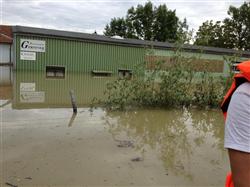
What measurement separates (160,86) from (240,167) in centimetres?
792

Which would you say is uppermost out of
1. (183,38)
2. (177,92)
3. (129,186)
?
(183,38)

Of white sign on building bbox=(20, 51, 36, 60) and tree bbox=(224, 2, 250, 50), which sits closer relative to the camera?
white sign on building bbox=(20, 51, 36, 60)

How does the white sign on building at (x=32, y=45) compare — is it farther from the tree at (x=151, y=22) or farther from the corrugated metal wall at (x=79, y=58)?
the tree at (x=151, y=22)

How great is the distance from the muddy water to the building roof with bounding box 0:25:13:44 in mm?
16659

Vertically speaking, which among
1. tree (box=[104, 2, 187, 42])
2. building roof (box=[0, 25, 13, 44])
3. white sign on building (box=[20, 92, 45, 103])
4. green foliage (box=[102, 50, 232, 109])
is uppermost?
tree (box=[104, 2, 187, 42])

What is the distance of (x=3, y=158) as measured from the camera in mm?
4180

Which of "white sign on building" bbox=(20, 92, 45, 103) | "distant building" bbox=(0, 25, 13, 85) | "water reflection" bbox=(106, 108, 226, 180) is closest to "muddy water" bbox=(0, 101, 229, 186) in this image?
"water reflection" bbox=(106, 108, 226, 180)

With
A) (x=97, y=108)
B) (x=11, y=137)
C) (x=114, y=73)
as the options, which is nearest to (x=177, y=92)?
(x=97, y=108)

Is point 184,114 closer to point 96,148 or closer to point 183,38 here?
point 183,38

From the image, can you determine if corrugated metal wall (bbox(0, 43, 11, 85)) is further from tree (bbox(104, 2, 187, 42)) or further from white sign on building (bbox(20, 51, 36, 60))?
tree (bbox(104, 2, 187, 42))

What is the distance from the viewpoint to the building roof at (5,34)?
22.7 meters

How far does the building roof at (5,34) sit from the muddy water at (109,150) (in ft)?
54.7

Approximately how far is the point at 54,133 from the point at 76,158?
151 centimetres

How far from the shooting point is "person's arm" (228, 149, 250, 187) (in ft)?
3.23
